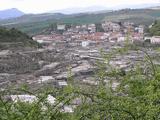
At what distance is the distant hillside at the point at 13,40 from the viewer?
40.7m

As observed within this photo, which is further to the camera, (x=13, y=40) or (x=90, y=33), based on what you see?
(x=90, y=33)

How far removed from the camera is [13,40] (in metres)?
44.2

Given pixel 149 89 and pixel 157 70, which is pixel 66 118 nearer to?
pixel 149 89

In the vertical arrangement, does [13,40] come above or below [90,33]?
above

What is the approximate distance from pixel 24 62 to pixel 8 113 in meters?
34.2

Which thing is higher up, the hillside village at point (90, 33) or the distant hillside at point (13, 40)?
the distant hillside at point (13, 40)

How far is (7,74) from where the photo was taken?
31.3 metres

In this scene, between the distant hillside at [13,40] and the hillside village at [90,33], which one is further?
the hillside village at [90,33]

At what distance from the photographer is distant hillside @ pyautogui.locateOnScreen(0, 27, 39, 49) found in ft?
134

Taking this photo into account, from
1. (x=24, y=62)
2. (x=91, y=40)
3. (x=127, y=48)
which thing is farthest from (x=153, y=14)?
(x=127, y=48)

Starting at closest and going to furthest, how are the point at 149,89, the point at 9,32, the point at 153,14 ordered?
1. the point at 149,89
2. the point at 9,32
3. the point at 153,14

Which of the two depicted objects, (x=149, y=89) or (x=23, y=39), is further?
(x=23, y=39)

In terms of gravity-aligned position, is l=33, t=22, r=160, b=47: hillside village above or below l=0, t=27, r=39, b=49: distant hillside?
below

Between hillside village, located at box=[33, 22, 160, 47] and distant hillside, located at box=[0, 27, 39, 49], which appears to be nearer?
distant hillside, located at box=[0, 27, 39, 49]
